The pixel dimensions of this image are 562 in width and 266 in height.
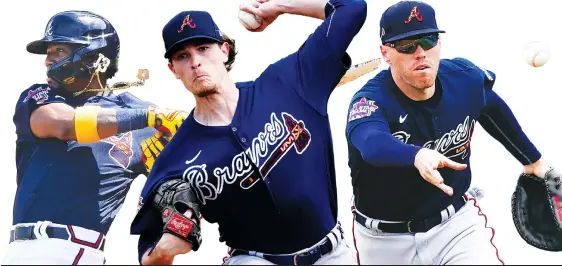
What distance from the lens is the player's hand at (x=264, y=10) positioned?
5.52 meters

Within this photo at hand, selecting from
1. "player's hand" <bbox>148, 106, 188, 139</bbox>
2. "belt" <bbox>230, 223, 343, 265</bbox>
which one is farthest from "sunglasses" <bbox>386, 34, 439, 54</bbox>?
"player's hand" <bbox>148, 106, 188, 139</bbox>

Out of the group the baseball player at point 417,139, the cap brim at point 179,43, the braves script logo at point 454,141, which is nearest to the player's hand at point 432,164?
the baseball player at point 417,139

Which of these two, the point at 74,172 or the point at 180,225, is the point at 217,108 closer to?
the point at 180,225

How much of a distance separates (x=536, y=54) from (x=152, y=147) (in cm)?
270

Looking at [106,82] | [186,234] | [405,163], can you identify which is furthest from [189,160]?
[106,82]

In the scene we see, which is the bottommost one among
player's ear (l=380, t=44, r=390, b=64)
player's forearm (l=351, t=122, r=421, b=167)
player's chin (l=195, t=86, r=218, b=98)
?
player's forearm (l=351, t=122, r=421, b=167)

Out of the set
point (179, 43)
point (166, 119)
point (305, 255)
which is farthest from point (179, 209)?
point (166, 119)

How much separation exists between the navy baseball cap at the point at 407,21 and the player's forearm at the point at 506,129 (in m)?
0.63

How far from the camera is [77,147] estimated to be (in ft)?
21.1

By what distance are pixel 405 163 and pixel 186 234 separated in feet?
3.91

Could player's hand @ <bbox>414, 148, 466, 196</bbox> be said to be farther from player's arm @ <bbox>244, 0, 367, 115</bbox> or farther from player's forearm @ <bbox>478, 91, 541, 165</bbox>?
player's forearm @ <bbox>478, 91, 541, 165</bbox>

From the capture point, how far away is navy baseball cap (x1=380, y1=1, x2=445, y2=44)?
587cm

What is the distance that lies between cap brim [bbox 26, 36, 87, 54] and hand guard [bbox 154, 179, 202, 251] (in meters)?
1.76

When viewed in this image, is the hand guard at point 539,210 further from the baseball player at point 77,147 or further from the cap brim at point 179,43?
the cap brim at point 179,43
